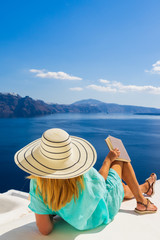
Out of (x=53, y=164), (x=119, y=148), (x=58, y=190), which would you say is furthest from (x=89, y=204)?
(x=119, y=148)

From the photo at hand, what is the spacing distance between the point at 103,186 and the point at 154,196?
4.01ft

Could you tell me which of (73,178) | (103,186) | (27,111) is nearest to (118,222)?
(103,186)

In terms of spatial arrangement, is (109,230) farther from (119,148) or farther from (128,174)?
(119,148)

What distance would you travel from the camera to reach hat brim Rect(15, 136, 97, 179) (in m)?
1.00

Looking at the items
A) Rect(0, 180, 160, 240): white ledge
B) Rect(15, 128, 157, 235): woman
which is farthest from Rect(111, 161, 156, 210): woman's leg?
Rect(15, 128, 157, 235): woman

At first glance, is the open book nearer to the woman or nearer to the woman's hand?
the woman's hand

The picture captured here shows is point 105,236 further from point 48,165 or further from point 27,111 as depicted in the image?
point 27,111

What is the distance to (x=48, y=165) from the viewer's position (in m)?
1.04

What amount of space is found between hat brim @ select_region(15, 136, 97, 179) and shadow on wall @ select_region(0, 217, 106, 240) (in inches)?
20.4

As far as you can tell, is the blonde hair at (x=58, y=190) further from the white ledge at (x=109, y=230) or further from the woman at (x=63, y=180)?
the white ledge at (x=109, y=230)

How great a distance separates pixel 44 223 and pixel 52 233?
12 centimetres

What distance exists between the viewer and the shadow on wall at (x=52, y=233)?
127cm

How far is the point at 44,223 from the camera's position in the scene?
4.08 feet

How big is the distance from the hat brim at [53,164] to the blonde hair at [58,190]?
0.06 metres
